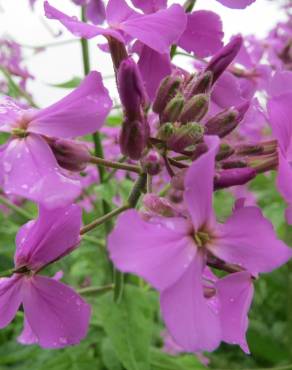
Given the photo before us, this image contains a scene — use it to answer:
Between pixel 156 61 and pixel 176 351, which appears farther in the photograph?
pixel 176 351

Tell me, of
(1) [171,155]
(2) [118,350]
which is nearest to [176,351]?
(2) [118,350]

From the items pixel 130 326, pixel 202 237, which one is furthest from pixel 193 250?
pixel 130 326

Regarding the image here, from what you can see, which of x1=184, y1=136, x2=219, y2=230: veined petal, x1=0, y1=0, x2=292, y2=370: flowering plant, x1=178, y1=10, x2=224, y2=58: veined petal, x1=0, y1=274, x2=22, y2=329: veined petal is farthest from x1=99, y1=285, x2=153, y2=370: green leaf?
x1=178, y1=10, x2=224, y2=58: veined petal

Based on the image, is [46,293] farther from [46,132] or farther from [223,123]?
[223,123]

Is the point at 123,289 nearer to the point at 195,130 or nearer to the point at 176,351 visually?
the point at 195,130

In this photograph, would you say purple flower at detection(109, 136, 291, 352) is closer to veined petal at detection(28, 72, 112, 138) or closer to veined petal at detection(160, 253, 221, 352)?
veined petal at detection(160, 253, 221, 352)

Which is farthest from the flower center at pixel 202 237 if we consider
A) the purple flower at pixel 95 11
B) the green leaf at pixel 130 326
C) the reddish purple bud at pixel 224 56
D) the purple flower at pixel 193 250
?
the purple flower at pixel 95 11

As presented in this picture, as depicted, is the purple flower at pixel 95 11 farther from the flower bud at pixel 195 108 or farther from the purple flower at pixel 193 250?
the purple flower at pixel 193 250
